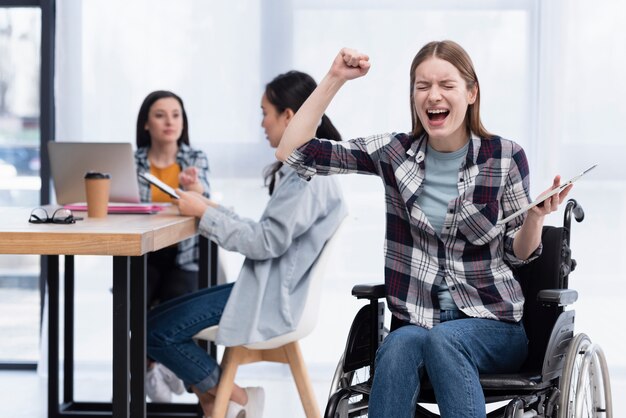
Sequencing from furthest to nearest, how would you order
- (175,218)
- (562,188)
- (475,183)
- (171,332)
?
(171,332) < (175,218) < (475,183) < (562,188)

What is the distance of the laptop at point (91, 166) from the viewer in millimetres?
2812

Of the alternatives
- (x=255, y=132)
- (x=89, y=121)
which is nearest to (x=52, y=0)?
(x=89, y=121)

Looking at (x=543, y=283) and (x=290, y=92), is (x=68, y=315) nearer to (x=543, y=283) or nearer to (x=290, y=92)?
(x=290, y=92)

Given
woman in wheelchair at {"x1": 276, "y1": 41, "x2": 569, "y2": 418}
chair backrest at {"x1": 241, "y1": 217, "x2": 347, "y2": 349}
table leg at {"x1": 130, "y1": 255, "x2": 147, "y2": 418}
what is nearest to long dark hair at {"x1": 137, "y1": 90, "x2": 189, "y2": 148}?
chair backrest at {"x1": 241, "y1": 217, "x2": 347, "y2": 349}

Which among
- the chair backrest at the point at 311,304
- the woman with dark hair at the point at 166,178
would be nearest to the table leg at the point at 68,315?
the woman with dark hair at the point at 166,178

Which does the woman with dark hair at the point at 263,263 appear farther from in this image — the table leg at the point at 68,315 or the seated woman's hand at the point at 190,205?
the table leg at the point at 68,315

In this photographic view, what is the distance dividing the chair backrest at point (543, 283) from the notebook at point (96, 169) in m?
1.11

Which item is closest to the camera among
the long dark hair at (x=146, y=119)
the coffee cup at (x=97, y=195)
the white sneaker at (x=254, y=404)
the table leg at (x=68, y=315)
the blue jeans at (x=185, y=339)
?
the coffee cup at (x=97, y=195)

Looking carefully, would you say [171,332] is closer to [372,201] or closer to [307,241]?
[307,241]

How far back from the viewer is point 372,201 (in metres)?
4.10

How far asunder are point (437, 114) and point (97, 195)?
37.2 inches

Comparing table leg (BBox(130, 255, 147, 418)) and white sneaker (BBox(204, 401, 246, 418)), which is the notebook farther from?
white sneaker (BBox(204, 401, 246, 418))

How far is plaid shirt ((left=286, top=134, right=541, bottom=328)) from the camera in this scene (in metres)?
2.07

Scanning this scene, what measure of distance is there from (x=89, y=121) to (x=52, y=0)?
1.78 feet
